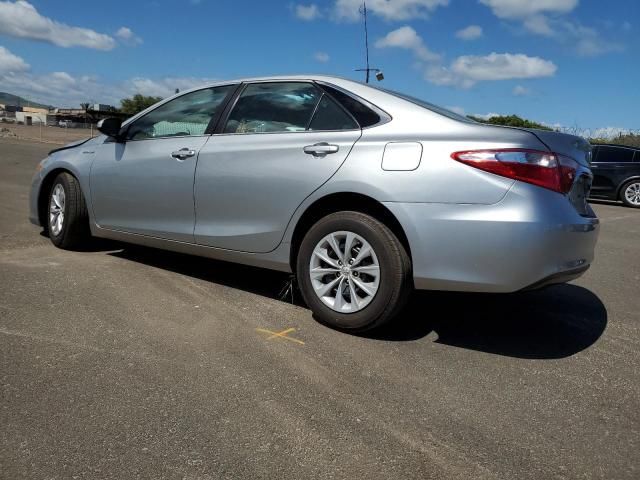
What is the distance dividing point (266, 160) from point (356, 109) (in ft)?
2.35

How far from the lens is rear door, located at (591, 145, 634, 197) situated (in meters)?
14.9

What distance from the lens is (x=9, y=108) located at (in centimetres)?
13612

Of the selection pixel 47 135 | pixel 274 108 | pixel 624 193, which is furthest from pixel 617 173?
pixel 47 135

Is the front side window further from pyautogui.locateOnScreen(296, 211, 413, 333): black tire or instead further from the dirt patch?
the dirt patch

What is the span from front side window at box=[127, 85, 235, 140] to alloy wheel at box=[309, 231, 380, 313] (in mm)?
1530

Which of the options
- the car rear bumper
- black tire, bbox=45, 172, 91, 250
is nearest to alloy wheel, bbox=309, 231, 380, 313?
the car rear bumper

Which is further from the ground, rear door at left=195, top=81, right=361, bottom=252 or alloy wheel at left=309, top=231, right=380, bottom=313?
rear door at left=195, top=81, right=361, bottom=252

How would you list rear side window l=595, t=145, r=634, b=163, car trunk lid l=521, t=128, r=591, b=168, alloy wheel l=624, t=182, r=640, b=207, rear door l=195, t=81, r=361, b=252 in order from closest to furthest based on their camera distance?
car trunk lid l=521, t=128, r=591, b=168 → rear door l=195, t=81, r=361, b=252 → alloy wheel l=624, t=182, r=640, b=207 → rear side window l=595, t=145, r=634, b=163

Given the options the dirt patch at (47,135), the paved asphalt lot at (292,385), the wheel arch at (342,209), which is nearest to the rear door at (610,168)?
the paved asphalt lot at (292,385)

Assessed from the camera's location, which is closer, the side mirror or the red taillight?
the red taillight

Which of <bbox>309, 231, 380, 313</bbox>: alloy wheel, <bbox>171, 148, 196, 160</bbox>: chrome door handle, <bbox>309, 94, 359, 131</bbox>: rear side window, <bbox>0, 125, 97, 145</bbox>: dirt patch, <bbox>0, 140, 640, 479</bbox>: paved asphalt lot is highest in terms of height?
<bbox>0, 125, 97, 145</bbox>: dirt patch

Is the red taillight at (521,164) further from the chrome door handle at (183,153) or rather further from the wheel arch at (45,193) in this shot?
the wheel arch at (45,193)

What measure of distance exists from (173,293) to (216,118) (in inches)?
54.8

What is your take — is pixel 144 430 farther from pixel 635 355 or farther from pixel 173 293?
pixel 635 355
